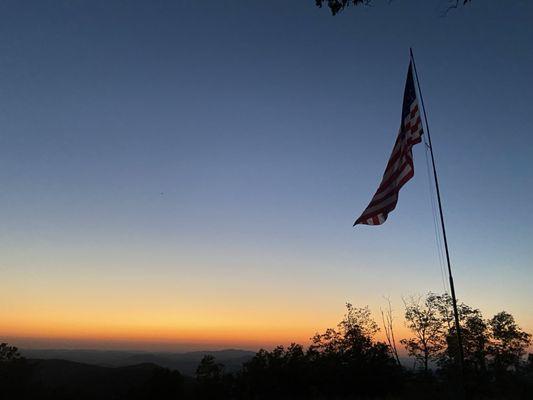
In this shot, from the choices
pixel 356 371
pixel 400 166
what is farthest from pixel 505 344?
pixel 400 166

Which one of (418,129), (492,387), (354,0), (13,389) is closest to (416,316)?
(492,387)

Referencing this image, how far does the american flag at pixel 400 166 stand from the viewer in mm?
11538

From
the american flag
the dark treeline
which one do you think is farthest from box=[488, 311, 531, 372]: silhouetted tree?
the american flag

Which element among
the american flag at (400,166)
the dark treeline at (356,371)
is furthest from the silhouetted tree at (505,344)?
the american flag at (400,166)

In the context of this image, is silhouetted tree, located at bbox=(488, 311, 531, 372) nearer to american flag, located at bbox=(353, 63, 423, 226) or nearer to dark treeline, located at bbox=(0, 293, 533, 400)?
dark treeline, located at bbox=(0, 293, 533, 400)

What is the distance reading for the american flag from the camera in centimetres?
1154

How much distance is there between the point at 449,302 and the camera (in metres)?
51.4

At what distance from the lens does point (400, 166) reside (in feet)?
38.9

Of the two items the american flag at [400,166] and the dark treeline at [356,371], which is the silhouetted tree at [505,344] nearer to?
the dark treeline at [356,371]

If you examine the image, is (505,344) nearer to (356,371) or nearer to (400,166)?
(356,371)

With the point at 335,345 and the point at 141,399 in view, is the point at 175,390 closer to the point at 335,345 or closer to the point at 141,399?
the point at 141,399

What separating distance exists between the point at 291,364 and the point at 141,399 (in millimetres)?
16438

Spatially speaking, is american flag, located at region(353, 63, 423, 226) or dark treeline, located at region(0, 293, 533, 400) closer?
american flag, located at region(353, 63, 423, 226)

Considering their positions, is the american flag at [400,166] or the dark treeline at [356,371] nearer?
the american flag at [400,166]
